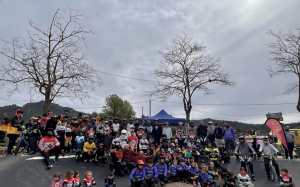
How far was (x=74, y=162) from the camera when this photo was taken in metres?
19.6

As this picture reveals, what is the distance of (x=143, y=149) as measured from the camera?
803 inches

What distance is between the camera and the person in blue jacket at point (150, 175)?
56.3ft

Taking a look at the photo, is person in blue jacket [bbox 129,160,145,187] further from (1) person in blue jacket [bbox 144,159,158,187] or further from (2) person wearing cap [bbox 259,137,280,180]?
(2) person wearing cap [bbox 259,137,280,180]

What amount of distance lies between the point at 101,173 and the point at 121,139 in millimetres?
2086

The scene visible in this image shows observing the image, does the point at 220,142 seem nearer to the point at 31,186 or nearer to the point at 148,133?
the point at 148,133

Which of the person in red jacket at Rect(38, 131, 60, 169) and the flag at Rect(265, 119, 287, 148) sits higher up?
the flag at Rect(265, 119, 287, 148)

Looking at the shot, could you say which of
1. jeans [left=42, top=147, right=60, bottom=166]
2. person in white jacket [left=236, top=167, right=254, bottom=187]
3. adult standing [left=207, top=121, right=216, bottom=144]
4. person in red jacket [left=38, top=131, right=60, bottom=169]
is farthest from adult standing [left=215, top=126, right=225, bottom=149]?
person in red jacket [left=38, top=131, right=60, bottom=169]

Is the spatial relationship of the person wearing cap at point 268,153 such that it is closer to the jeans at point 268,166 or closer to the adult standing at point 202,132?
the jeans at point 268,166

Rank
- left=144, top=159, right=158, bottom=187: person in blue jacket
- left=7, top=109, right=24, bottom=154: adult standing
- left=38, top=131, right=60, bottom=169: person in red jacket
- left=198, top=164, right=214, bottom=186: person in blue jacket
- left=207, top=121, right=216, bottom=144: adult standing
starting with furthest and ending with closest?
left=207, top=121, right=216, bottom=144: adult standing
left=7, top=109, right=24, bottom=154: adult standing
left=38, top=131, right=60, bottom=169: person in red jacket
left=198, top=164, right=214, bottom=186: person in blue jacket
left=144, top=159, right=158, bottom=187: person in blue jacket

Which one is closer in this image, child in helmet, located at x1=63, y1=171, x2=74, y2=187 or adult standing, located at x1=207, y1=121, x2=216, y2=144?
child in helmet, located at x1=63, y1=171, x2=74, y2=187

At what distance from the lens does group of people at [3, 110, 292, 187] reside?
18094 millimetres

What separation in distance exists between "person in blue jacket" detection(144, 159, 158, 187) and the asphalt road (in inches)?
42.9

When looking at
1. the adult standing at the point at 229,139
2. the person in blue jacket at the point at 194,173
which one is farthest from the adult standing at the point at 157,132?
the person in blue jacket at the point at 194,173

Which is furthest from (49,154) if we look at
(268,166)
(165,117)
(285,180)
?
(165,117)
